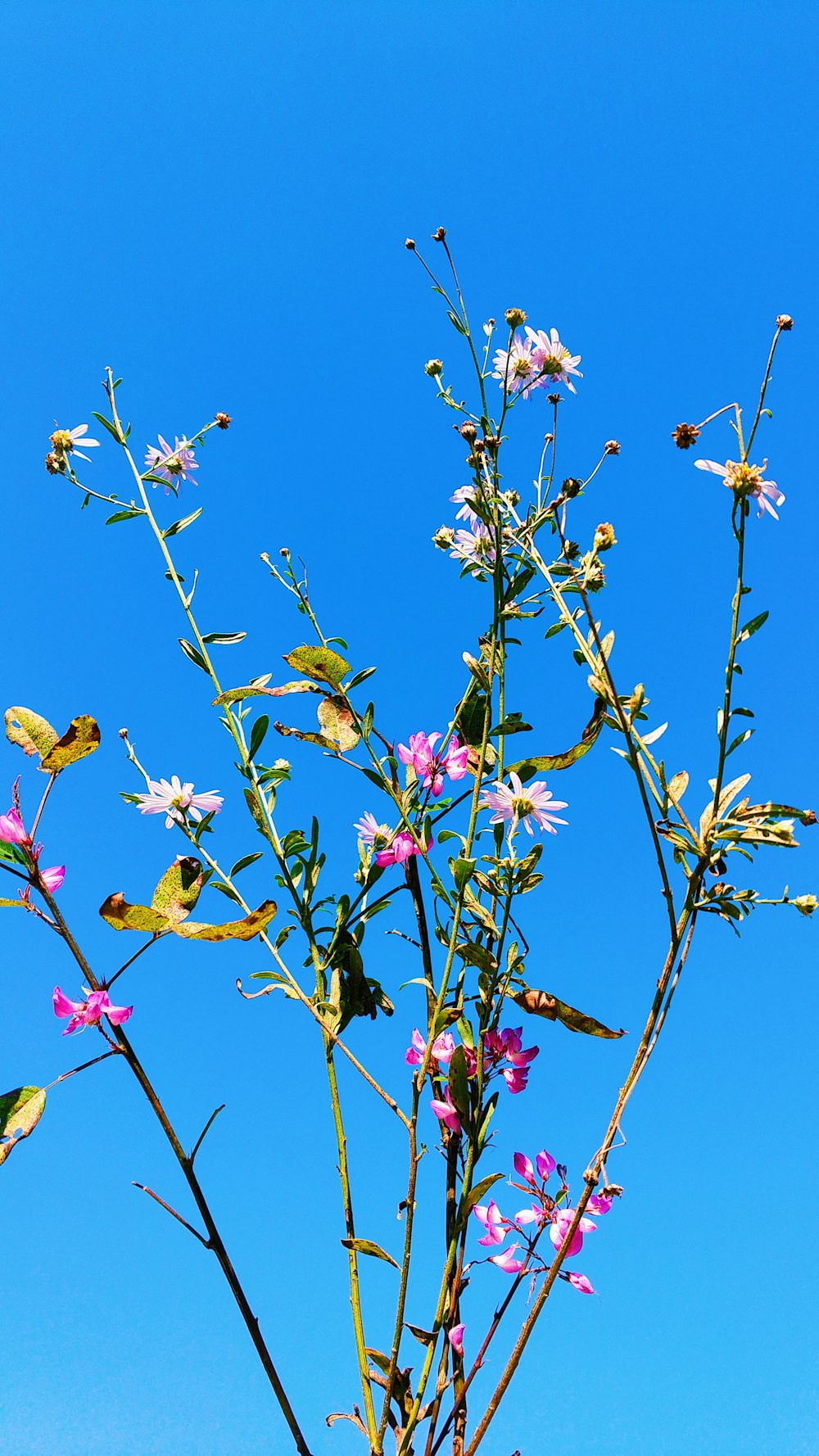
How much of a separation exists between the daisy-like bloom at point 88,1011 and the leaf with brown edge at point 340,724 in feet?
1.31

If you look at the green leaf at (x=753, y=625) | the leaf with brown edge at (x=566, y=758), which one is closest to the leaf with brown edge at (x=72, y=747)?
the leaf with brown edge at (x=566, y=758)

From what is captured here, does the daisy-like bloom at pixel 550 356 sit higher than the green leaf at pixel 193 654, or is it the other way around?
the daisy-like bloom at pixel 550 356

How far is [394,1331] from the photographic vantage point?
2.98 feet

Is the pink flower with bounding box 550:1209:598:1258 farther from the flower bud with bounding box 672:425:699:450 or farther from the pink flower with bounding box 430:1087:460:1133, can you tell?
the flower bud with bounding box 672:425:699:450

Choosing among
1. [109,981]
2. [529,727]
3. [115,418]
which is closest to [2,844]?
[109,981]

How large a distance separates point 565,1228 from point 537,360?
1.06m

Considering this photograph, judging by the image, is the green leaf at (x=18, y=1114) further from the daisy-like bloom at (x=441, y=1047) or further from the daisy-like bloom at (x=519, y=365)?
the daisy-like bloom at (x=519, y=365)

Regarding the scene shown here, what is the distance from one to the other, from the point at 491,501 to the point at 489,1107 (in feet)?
2.23

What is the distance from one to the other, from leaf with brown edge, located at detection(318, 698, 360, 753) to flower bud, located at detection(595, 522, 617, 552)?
348mm

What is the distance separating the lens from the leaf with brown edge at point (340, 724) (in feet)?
→ 3.82

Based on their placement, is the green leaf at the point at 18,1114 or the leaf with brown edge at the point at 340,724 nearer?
the green leaf at the point at 18,1114

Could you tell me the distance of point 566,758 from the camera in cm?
104

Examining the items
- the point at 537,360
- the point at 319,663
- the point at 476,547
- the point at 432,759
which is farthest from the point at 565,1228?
the point at 537,360

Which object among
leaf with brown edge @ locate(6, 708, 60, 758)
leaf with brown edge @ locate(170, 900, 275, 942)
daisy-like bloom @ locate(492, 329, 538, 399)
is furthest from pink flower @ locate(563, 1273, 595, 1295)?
daisy-like bloom @ locate(492, 329, 538, 399)
